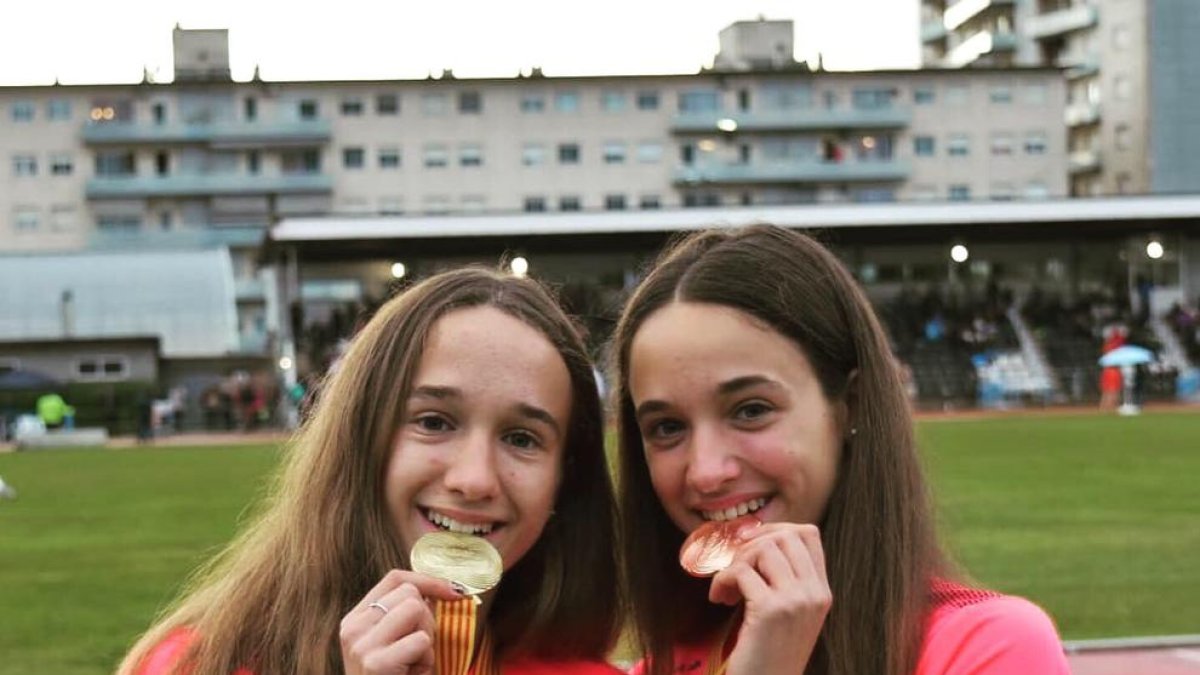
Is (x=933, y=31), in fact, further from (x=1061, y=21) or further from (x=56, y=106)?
(x=56, y=106)

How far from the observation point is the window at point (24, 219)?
75375 millimetres

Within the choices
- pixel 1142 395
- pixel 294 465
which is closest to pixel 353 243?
pixel 1142 395

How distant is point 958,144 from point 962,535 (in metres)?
68.9

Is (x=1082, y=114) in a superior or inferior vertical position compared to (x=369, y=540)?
superior

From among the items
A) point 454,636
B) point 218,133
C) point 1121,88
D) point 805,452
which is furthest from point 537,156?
point 454,636

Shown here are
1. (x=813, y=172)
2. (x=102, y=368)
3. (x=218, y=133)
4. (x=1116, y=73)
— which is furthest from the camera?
(x=1116, y=73)

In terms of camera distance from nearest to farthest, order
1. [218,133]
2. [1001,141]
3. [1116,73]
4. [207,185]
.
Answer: [218,133]
[207,185]
[1001,141]
[1116,73]

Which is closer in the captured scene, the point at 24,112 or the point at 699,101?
the point at 24,112

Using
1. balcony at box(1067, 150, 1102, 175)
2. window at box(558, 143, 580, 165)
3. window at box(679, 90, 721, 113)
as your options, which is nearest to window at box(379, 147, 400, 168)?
window at box(558, 143, 580, 165)

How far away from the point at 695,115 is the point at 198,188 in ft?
83.5

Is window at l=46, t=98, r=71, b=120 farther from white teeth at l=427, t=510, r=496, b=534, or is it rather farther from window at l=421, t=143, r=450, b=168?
white teeth at l=427, t=510, r=496, b=534

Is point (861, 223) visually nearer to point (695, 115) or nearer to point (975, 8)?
point (695, 115)

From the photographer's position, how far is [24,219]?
75625 millimetres

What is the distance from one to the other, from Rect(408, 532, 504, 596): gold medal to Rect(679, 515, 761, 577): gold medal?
32 cm
